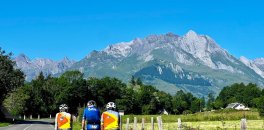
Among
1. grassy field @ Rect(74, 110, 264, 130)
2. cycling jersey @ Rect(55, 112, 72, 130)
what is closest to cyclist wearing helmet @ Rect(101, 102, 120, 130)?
cycling jersey @ Rect(55, 112, 72, 130)

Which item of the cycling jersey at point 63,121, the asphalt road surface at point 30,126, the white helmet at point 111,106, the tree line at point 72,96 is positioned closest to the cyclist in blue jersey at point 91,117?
the white helmet at point 111,106

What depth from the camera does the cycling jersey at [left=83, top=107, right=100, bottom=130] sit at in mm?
18156

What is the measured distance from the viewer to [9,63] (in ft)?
257

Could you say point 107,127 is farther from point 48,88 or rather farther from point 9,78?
point 48,88

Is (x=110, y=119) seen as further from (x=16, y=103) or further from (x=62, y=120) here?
(x=16, y=103)

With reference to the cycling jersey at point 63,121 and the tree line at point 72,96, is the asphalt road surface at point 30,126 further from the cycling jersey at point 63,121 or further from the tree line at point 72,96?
the tree line at point 72,96

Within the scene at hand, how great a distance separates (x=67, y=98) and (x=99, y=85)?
47.7 ft

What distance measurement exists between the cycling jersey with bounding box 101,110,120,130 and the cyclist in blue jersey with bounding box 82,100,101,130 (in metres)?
0.53

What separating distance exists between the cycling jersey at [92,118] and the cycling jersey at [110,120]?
528 mm

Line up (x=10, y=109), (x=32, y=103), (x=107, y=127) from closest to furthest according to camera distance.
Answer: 1. (x=107, y=127)
2. (x=10, y=109)
3. (x=32, y=103)

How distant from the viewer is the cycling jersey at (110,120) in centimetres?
1778

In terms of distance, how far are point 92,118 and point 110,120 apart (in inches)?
32.9

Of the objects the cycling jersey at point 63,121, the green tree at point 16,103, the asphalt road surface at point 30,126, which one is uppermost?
the green tree at point 16,103

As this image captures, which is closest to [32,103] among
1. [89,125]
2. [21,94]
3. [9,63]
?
[21,94]
